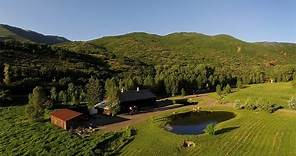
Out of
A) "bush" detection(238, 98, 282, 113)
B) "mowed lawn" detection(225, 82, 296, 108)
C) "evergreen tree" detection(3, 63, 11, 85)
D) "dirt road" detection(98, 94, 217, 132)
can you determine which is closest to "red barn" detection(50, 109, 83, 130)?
"dirt road" detection(98, 94, 217, 132)

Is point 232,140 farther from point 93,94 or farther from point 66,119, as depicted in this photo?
point 93,94

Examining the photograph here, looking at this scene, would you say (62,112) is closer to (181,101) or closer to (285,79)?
(181,101)

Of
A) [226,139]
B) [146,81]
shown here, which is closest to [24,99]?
[146,81]

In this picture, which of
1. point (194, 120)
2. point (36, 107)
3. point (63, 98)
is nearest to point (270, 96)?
point (194, 120)

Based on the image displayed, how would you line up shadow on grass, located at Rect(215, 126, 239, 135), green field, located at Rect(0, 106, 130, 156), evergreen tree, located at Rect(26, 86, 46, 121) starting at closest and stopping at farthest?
1. green field, located at Rect(0, 106, 130, 156)
2. shadow on grass, located at Rect(215, 126, 239, 135)
3. evergreen tree, located at Rect(26, 86, 46, 121)

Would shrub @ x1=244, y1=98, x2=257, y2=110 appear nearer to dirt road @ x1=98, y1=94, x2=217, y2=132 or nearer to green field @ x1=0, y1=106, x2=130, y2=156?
dirt road @ x1=98, y1=94, x2=217, y2=132

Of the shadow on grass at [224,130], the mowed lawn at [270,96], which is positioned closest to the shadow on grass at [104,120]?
the shadow on grass at [224,130]

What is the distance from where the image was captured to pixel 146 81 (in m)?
138

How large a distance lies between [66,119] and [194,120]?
28982mm

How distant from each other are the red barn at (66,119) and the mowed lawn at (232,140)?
13306 millimetres

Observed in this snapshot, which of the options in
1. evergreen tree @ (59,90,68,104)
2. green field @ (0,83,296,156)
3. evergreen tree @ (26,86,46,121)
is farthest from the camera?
evergreen tree @ (59,90,68,104)

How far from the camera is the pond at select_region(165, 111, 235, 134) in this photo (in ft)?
237

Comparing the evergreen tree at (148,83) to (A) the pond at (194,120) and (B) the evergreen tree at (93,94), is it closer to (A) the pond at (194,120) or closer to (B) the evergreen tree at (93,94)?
(B) the evergreen tree at (93,94)

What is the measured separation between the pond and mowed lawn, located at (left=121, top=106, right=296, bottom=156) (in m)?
3.43
